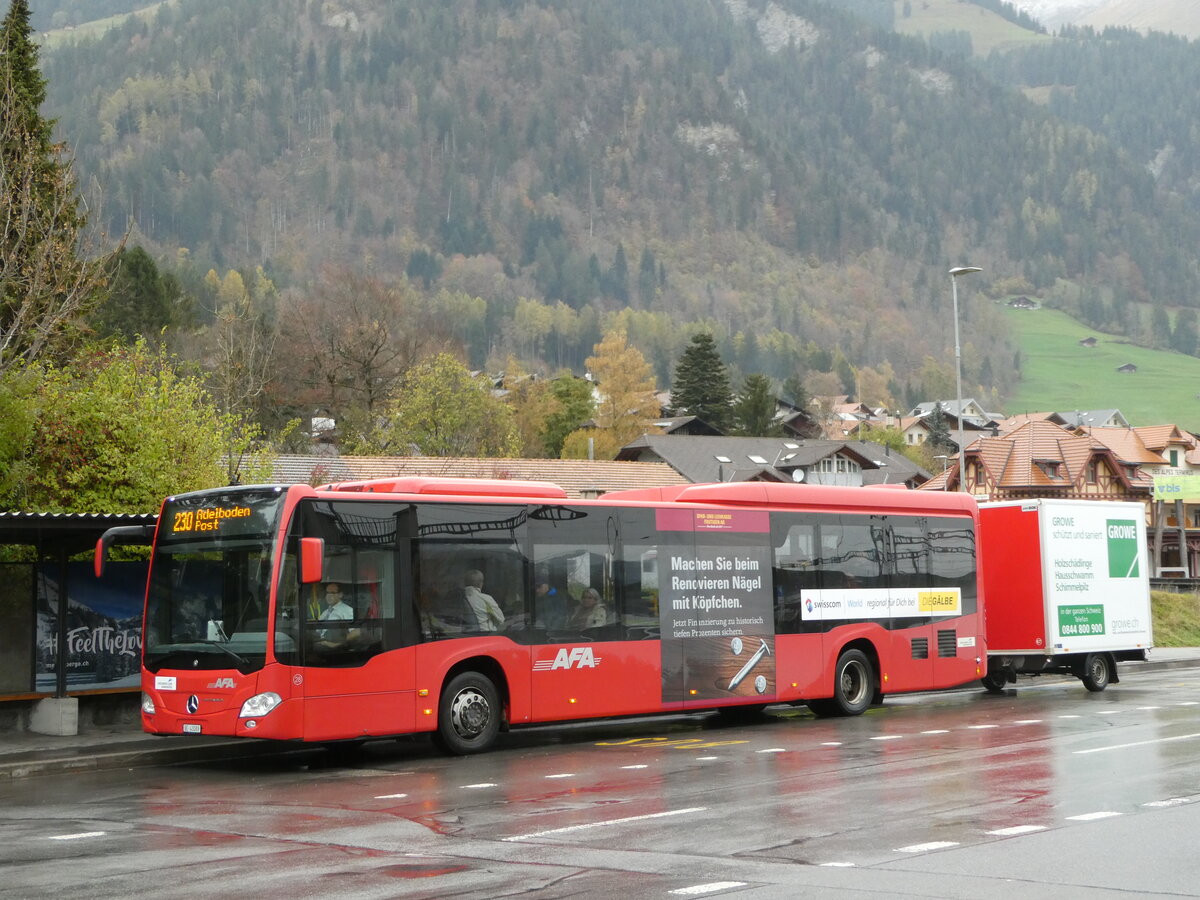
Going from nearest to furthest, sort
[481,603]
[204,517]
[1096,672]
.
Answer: [204,517], [481,603], [1096,672]

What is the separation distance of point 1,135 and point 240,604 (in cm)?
985

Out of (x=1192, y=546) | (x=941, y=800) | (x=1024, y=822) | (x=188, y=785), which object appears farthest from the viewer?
(x=1192, y=546)

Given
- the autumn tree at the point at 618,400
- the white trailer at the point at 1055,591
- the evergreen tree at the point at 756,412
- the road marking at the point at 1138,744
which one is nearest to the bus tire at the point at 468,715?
the road marking at the point at 1138,744

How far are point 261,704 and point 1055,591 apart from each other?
14536mm

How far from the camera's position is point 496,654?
56.6 feet

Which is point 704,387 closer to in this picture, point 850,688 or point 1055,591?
point 1055,591

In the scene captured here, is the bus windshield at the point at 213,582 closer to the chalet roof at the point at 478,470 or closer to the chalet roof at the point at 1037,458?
the chalet roof at the point at 478,470

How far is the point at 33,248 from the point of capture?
23828 millimetres

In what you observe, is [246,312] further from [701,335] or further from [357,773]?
[701,335]

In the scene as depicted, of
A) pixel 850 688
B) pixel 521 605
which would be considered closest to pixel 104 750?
pixel 521 605

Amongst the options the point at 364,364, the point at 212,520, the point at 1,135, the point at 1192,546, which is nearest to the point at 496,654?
the point at 212,520

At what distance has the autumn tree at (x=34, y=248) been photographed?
68.9 ft

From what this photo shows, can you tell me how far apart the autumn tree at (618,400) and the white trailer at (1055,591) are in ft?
279

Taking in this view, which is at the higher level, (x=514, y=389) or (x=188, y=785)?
(x=514, y=389)
